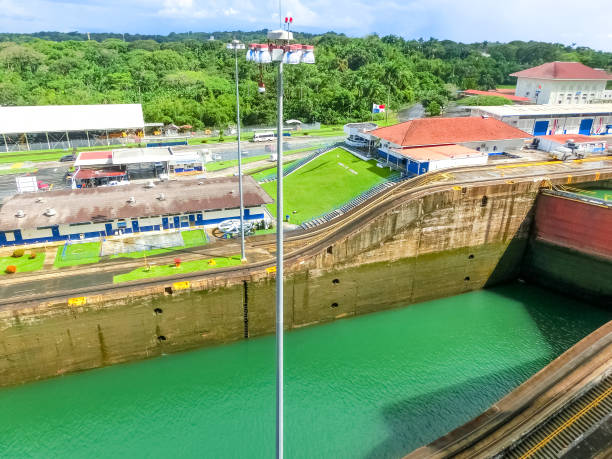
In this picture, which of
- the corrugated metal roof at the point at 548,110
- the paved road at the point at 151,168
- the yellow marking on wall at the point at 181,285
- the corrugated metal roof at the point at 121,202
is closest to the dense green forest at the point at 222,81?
the paved road at the point at 151,168

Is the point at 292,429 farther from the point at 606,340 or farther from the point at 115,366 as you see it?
the point at 606,340

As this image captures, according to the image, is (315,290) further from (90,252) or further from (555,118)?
(555,118)

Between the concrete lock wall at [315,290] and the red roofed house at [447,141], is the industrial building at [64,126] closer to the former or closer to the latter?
the red roofed house at [447,141]

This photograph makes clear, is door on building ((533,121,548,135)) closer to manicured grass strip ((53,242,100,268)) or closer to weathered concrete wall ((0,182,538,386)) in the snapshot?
weathered concrete wall ((0,182,538,386))

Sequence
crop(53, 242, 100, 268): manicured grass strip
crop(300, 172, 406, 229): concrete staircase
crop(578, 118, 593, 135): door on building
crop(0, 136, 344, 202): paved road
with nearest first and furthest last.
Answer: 1. crop(53, 242, 100, 268): manicured grass strip
2. crop(300, 172, 406, 229): concrete staircase
3. crop(0, 136, 344, 202): paved road
4. crop(578, 118, 593, 135): door on building

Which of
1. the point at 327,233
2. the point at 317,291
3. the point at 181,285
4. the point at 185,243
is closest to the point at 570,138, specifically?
the point at 327,233

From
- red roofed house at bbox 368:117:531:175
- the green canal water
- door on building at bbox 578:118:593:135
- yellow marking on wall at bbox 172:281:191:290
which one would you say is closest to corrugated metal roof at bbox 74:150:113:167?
yellow marking on wall at bbox 172:281:191:290
